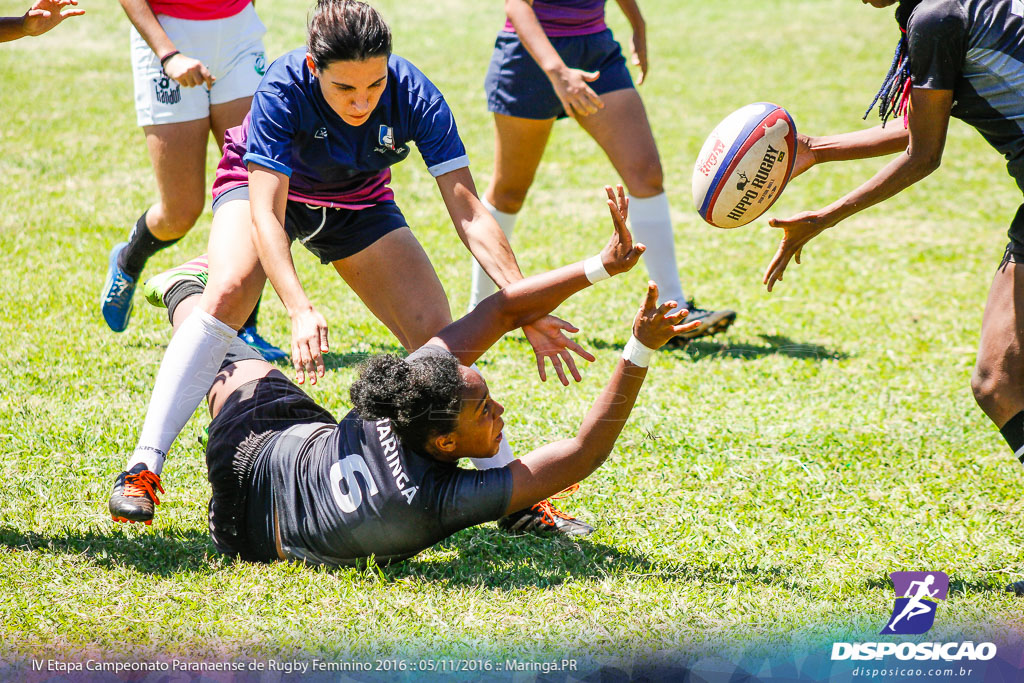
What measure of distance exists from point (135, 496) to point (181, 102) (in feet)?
7.24

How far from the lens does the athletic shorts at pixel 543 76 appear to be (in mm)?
5344

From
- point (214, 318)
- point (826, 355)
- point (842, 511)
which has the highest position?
point (214, 318)

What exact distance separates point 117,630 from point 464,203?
171 cm

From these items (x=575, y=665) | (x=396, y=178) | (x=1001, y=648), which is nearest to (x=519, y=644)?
(x=575, y=665)

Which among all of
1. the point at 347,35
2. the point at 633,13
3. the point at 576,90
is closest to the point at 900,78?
the point at 576,90

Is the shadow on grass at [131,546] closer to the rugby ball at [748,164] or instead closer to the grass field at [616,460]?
the grass field at [616,460]

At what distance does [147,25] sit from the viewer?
4.60 meters

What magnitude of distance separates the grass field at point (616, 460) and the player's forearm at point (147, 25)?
1.53 meters

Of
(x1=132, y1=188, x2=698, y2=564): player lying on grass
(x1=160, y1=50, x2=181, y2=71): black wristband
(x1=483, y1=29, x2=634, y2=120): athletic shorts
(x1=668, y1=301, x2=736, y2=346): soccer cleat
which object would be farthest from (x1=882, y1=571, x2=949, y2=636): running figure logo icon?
(x1=160, y1=50, x2=181, y2=71): black wristband

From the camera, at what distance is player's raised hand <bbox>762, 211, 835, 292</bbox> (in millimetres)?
3492

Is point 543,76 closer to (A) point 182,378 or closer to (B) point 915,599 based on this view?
(A) point 182,378

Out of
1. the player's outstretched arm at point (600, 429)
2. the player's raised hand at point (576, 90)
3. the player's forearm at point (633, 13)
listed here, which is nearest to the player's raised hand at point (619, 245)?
the player's outstretched arm at point (600, 429)

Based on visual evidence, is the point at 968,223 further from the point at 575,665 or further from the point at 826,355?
the point at 575,665

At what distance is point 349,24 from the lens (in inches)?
125
